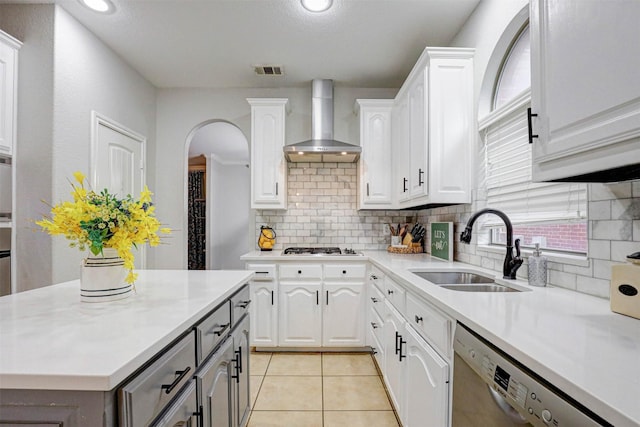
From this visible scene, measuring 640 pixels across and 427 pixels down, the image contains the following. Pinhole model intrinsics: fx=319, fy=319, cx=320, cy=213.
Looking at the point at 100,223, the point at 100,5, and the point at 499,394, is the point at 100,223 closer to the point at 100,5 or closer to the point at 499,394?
the point at 499,394

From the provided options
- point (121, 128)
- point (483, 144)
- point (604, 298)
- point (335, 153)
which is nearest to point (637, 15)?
point (604, 298)

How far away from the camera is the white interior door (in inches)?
107

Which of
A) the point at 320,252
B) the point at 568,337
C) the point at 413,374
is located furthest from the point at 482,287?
the point at 320,252

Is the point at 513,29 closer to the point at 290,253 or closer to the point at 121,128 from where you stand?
the point at 290,253

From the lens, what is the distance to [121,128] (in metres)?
3.01

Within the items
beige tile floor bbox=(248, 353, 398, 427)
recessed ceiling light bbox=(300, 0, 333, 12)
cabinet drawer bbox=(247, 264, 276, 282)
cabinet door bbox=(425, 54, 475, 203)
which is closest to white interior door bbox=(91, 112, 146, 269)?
cabinet drawer bbox=(247, 264, 276, 282)

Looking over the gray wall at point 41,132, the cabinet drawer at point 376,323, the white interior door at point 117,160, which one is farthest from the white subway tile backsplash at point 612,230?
the white interior door at point 117,160

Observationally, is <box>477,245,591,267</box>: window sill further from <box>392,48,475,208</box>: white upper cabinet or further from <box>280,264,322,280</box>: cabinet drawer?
<box>280,264,322,280</box>: cabinet drawer

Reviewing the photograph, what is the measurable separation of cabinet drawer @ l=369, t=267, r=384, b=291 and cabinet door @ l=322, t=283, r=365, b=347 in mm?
214

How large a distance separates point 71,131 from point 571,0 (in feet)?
9.92

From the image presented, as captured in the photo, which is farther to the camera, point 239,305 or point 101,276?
point 239,305

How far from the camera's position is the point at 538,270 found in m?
1.51

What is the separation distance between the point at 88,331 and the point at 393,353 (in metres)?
1.64

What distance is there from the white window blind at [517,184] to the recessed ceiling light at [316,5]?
52.9 inches
